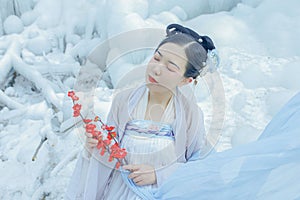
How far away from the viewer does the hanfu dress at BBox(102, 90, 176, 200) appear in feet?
2.74

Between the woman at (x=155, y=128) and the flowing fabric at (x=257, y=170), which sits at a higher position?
the flowing fabric at (x=257, y=170)

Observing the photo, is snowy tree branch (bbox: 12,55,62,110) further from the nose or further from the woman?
the nose

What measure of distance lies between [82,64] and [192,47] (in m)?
1.65

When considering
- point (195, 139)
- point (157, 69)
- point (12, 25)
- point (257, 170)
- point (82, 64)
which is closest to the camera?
point (257, 170)

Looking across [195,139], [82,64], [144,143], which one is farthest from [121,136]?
[82,64]

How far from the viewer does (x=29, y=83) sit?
7.68ft

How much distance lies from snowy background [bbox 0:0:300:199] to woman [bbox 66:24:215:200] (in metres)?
0.58

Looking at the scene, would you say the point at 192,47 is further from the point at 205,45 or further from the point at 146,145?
the point at 146,145

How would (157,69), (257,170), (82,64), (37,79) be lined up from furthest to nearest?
(82,64)
(37,79)
(157,69)
(257,170)

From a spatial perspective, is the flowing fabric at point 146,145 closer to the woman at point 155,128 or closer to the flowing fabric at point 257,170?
the woman at point 155,128

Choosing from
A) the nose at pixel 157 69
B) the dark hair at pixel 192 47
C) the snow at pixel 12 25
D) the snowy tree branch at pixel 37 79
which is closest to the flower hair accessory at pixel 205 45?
the dark hair at pixel 192 47

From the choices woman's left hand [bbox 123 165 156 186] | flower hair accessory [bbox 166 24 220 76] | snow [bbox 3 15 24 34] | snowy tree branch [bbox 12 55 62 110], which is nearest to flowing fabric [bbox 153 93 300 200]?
woman's left hand [bbox 123 165 156 186]

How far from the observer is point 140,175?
81 centimetres

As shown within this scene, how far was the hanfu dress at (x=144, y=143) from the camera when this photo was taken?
84 cm
